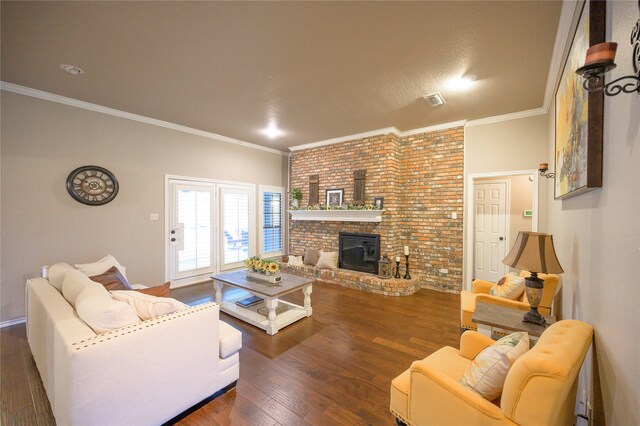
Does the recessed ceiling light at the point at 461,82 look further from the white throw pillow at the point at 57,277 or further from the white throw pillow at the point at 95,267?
the white throw pillow at the point at 95,267

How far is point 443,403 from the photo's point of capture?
1248 mm

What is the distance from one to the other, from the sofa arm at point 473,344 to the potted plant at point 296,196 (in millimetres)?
4641

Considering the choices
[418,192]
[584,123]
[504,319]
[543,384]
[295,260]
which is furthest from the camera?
[295,260]

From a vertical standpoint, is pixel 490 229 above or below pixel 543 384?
above

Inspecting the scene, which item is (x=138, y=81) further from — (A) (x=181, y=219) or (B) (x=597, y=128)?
(B) (x=597, y=128)

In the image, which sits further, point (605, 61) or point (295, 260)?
point (295, 260)

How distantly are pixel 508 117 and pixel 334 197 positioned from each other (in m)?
3.23

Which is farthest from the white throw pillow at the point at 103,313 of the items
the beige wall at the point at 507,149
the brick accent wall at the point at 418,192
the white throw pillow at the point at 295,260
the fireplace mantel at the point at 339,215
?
the beige wall at the point at 507,149

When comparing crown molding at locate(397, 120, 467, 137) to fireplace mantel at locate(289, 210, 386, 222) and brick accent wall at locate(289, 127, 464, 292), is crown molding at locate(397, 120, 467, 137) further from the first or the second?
fireplace mantel at locate(289, 210, 386, 222)

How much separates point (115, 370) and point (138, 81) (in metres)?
3.05

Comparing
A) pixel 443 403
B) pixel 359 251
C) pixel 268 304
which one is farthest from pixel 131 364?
pixel 359 251

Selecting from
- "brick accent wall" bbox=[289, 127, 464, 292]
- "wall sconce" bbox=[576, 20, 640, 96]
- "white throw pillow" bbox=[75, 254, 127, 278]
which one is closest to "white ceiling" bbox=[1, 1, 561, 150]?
"brick accent wall" bbox=[289, 127, 464, 292]

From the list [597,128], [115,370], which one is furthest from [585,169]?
[115,370]

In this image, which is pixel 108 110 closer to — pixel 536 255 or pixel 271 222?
pixel 271 222
